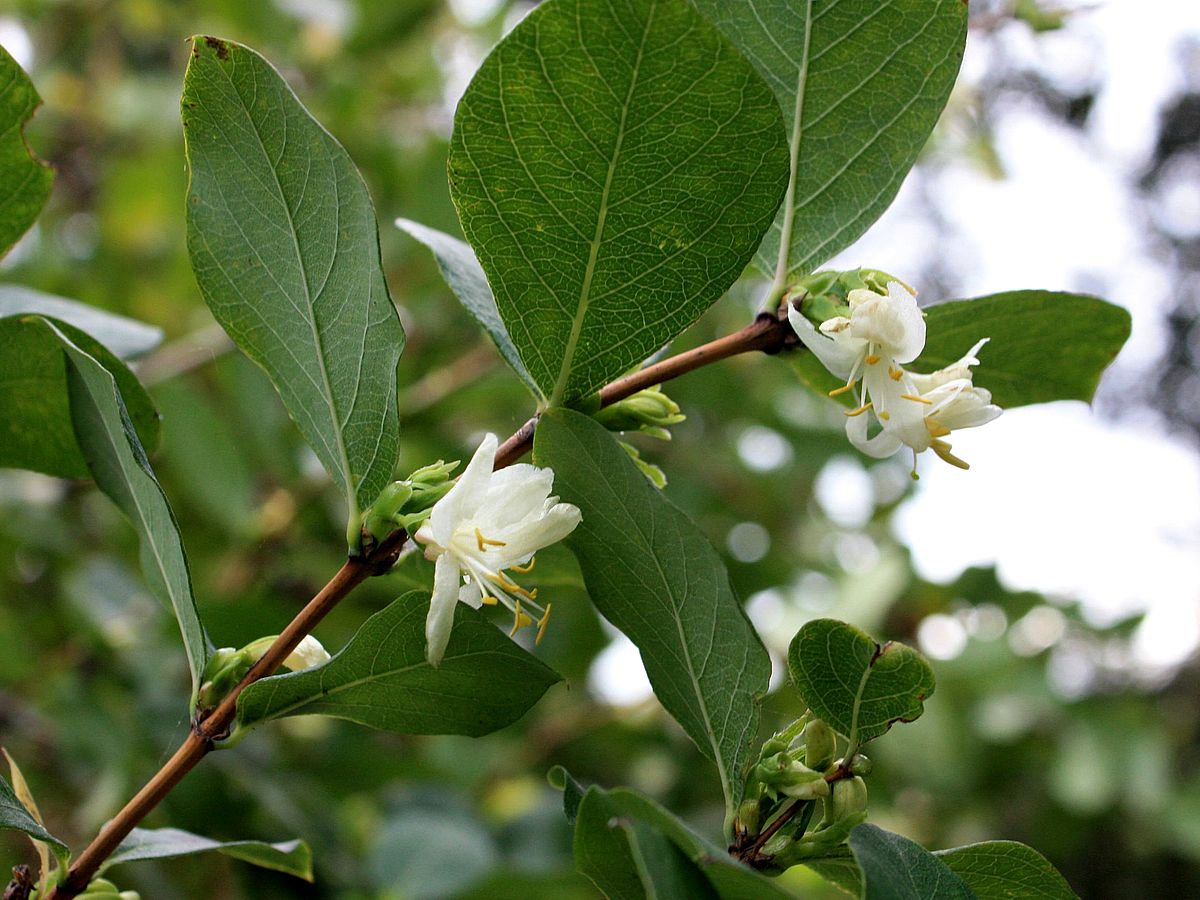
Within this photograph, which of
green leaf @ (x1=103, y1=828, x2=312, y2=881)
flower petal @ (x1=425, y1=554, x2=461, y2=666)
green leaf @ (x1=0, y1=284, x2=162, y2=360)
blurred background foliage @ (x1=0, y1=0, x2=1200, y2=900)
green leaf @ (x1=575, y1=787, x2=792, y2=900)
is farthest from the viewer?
blurred background foliage @ (x1=0, y1=0, x2=1200, y2=900)

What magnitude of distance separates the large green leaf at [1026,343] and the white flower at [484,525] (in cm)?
28

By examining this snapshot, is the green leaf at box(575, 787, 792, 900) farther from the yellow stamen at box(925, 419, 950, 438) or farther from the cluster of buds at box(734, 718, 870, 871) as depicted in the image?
the yellow stamen at box(925, 419, 950, 438)

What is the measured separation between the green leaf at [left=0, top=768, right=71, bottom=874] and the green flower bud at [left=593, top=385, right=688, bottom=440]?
18.6 inches

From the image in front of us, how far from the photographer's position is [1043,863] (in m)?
0.79

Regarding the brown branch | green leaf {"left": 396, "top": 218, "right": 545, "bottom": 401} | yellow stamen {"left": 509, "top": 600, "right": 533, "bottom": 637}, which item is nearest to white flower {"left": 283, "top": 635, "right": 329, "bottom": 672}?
the brown branch

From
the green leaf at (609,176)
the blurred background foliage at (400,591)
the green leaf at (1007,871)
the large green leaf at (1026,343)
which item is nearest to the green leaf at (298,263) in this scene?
the green leaf at (609,176)

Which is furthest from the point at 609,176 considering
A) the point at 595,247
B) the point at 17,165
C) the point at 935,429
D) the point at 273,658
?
the point at 17,165

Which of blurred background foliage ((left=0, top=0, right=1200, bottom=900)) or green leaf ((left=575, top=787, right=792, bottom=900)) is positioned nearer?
green leaf ((left=575, top=787, right=792, bottom=900))

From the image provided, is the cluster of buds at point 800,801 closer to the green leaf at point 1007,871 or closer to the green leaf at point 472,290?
the green leaf at point 1007,871

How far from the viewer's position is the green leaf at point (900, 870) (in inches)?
26.5

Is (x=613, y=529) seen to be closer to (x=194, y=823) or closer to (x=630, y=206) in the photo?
(x=630, y=206)

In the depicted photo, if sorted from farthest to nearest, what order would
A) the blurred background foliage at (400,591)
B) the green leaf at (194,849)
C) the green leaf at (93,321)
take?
the blurred background foliage at (400,591)
the green leaf at (93,321)
the green leaf at (194,849)

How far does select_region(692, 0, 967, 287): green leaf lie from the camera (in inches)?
32.5

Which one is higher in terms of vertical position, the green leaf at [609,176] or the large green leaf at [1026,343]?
the green leaf at [609,176]
